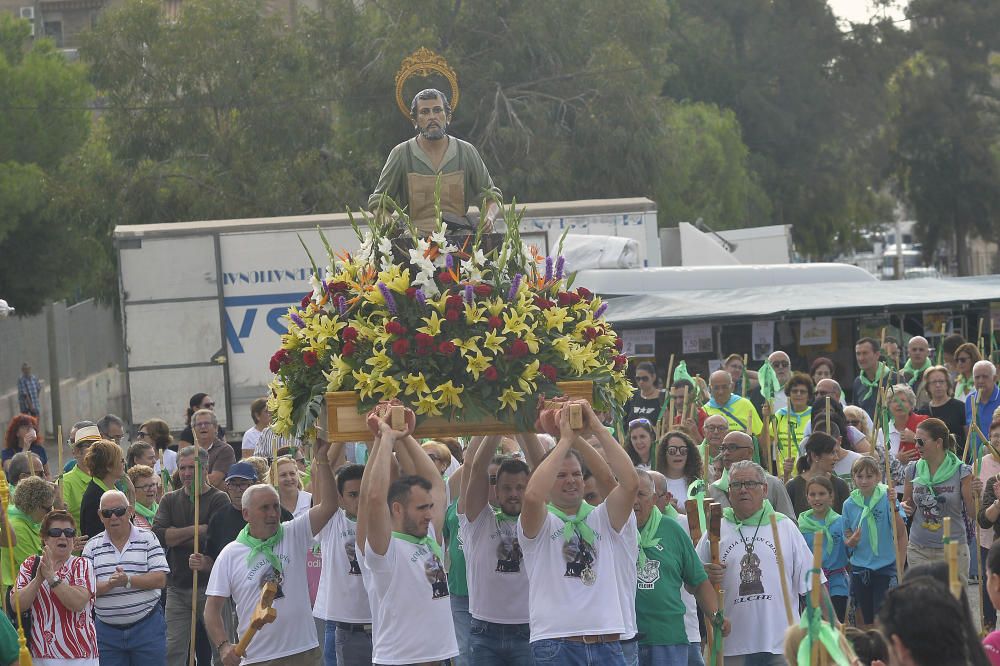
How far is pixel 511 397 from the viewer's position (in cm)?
729

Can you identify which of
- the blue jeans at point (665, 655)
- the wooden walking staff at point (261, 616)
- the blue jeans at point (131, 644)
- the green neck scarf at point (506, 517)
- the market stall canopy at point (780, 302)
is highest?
the market stall canopy at point (780, 302)

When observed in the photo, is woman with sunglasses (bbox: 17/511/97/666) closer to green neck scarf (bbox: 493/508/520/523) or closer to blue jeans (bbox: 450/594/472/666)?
blue jeans (bbox: 450/594/472/666)

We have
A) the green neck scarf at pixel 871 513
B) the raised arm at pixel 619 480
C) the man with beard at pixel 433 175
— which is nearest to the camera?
the raised arm at pixel 619 480

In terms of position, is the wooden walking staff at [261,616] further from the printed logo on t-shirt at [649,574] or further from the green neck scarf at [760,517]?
the green neck scarf at [760,517]

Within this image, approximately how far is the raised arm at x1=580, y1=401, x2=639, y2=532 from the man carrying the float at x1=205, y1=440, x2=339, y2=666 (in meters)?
1.78

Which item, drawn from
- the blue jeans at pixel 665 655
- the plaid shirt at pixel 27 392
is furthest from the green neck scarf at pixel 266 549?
the plaid shirt at pixel 27 392

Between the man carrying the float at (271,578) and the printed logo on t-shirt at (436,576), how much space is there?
3.89 feet

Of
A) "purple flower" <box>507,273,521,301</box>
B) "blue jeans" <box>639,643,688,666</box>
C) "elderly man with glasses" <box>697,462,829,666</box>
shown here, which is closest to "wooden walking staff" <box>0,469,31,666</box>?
"purple flower" <box>507,273,521,301</box>

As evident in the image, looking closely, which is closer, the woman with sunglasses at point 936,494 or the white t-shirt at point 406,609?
the white t-shirt at point 406,609

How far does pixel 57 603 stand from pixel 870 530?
4937mm

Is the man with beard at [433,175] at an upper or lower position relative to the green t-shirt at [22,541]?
upper

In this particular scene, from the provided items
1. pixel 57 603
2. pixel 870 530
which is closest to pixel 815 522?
pixel 870 530

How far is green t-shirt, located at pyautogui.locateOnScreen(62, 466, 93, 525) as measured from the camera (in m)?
10.9

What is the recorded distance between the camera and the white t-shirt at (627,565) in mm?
7285
